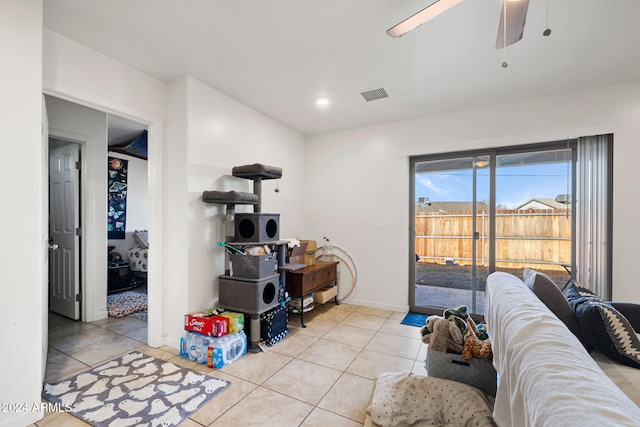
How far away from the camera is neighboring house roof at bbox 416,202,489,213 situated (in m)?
3.44

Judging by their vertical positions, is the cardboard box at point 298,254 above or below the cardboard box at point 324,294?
above

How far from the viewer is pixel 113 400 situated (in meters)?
1.88

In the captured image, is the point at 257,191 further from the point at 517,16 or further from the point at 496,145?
the point at 496,145

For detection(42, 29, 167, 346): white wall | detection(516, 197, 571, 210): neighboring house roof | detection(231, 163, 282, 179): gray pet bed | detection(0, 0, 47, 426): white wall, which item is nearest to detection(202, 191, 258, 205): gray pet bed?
detection(231, 163, 282, 179): gray pet bed

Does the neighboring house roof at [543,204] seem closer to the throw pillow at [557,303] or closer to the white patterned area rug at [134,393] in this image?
the throw pillow at [557,303]

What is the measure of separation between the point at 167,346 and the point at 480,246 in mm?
3618

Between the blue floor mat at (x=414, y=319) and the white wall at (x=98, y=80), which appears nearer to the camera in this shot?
the white wall at (x=98, y=80)

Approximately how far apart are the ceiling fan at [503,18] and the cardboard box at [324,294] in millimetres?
2955

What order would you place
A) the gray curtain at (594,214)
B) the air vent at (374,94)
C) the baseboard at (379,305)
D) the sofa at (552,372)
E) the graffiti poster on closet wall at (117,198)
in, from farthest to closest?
the graffiti poster on closet wall at (117,198), the baseboard at (379,305), the air vent at (374,94), the gray curtain at (594,214), the sofa at (552,372)

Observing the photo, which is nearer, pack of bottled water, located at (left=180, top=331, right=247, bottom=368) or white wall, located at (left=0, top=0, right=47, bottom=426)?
white wall, located at (left=0, top=0, right=47, bottom=426)

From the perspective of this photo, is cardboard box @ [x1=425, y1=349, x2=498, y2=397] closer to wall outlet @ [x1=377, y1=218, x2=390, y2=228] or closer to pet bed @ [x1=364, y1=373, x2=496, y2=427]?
pet bed @ [x1=364, y1=373, x2=496, y2=427]

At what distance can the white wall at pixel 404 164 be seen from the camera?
268 cm

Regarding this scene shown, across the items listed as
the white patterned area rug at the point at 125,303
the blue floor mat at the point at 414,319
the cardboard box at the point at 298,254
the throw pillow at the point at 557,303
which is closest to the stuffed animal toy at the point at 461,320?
the throw pillow at the point at 557,303

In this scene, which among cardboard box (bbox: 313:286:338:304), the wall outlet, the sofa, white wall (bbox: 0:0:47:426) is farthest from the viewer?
the wall outlet
